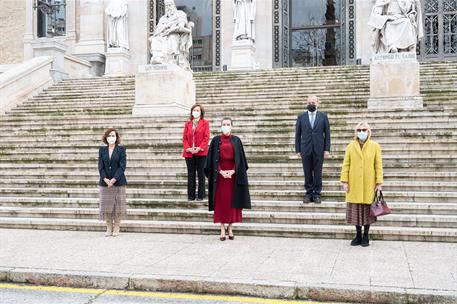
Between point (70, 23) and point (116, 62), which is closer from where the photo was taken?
point (116, 62)

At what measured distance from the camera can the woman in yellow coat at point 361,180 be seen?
24.2 ft

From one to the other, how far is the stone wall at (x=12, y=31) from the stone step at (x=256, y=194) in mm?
17970

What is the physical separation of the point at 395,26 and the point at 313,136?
7.62 metres

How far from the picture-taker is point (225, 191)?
8.05 m

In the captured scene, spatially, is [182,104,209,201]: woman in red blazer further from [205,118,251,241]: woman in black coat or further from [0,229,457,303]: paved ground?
[0,229,457,303]: paved ground

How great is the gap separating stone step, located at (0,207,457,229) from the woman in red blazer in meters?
0.43

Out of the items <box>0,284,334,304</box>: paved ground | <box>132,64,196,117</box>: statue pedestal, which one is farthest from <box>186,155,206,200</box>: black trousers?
<box>132,64,196,117</box>: statue pedestal

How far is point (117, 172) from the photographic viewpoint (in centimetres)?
842

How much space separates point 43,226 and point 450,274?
239 inches

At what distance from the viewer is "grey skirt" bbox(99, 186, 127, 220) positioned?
27.5 ft

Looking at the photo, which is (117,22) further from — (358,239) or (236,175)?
(358,239)

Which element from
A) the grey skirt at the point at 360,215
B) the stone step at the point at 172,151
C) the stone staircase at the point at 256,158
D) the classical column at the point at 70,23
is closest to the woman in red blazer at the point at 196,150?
the stone staircase at the point at 256,158

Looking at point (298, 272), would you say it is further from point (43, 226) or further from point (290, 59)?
point (290, 59)

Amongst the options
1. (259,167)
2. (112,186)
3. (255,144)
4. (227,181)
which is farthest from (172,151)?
(227,181)
